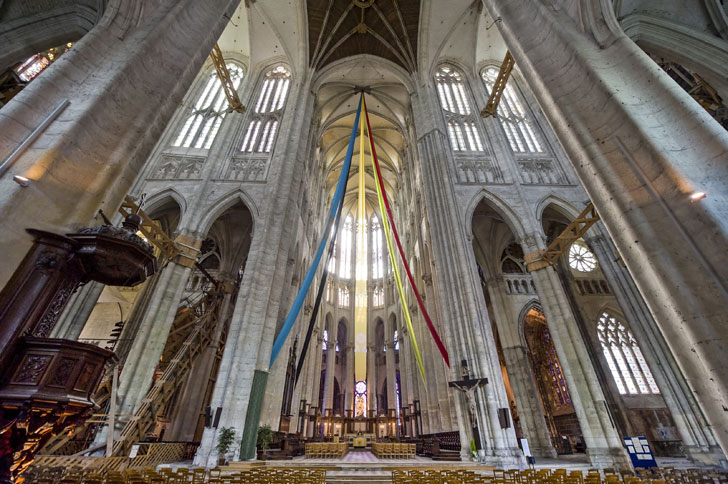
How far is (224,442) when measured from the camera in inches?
323

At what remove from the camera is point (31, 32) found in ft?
19.3

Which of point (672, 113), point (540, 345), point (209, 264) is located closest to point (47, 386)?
point (672, 113)

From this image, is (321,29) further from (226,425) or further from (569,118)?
(226,425)

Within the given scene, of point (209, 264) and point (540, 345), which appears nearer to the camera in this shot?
point (209, 264)

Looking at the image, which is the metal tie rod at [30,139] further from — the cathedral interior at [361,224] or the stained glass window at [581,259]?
the stained glass window at [581,259]

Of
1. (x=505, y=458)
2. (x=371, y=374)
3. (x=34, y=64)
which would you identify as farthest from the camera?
(x=371, y=374)

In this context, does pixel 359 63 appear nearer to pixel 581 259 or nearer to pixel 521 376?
pixel 581 259

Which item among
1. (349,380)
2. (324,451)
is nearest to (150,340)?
(324,451)

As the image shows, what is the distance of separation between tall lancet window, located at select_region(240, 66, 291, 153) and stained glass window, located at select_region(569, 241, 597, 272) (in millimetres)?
17288

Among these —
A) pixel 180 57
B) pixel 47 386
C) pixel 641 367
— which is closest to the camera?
pixel 47 386

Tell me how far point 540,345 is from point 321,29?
76.3 ft

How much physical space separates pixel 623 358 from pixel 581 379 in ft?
27.9

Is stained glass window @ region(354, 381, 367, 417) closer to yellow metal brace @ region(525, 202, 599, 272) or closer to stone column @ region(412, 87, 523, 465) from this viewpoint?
stone column @ region(412, 87, 523, 465)

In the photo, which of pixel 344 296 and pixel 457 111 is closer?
pixel 457 111
